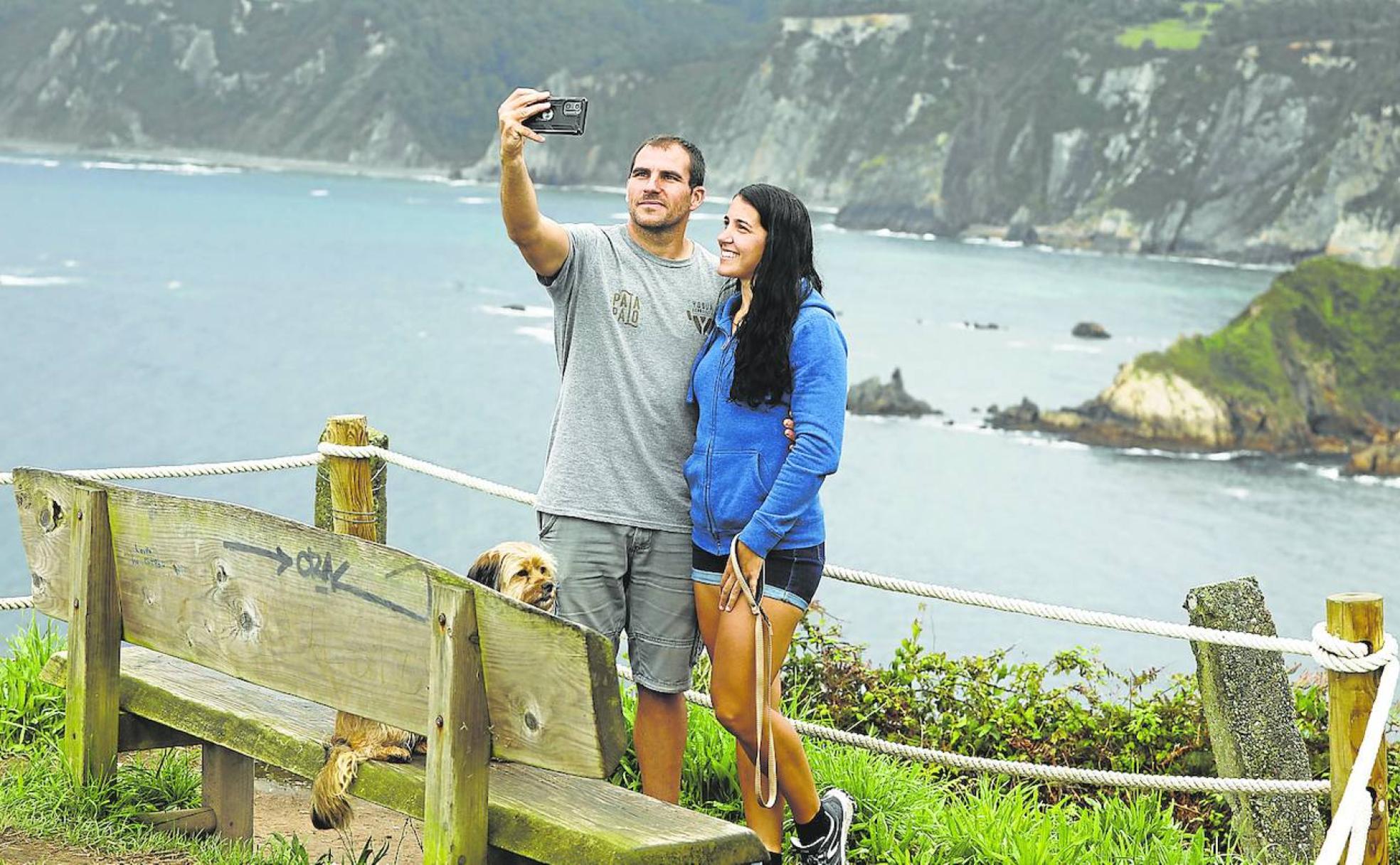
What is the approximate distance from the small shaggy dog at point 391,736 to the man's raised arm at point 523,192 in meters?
0.76

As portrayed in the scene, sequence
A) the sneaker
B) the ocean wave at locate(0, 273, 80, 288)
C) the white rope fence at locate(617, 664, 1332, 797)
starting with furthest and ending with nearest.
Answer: the ocean wave at locate(0, 273, 80, 288), the white rope fence at locate(617, 664, 1332, 797), the sneaker

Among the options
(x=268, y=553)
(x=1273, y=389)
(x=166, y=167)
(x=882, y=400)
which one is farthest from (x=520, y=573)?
(x=166, y=167)

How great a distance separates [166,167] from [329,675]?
183m

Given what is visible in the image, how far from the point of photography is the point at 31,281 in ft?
288

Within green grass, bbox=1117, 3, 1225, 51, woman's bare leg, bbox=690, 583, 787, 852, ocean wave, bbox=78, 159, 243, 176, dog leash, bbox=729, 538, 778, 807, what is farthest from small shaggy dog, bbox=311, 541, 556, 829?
ocean wave, bbox=78, 159, 243, 176

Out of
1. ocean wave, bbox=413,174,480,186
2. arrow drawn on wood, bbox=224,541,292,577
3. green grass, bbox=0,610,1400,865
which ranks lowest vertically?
ocean wave, bbox=413,174,480,186

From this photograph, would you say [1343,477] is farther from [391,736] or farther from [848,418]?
[391,736]

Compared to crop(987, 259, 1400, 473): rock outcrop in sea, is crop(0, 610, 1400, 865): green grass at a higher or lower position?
higher

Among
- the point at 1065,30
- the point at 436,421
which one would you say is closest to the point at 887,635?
the point at 436,421

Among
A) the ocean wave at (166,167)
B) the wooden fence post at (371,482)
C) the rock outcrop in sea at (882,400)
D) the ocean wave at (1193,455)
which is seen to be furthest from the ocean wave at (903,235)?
the wooden fence post at (371,482)

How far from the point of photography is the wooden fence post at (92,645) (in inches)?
145

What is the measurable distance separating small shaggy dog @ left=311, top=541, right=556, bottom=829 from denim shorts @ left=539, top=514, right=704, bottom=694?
0.45 m

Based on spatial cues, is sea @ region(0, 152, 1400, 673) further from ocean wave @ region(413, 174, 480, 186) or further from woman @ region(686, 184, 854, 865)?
ocean wave @ region(413, 174, 480, 186)

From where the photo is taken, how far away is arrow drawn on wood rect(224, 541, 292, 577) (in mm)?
3211
